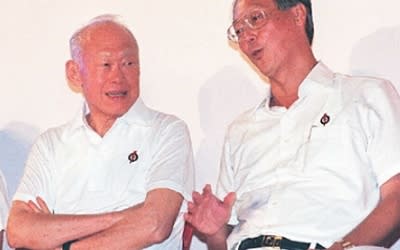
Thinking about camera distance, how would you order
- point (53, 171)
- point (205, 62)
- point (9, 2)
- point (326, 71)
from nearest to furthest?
point (326, 71)
point (53, 171)
point (205, 62)
point (9, 2)

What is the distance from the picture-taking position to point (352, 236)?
2.53m

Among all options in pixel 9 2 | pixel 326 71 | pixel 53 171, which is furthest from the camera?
pixel 9 2

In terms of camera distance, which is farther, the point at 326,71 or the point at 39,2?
the point at 39,2

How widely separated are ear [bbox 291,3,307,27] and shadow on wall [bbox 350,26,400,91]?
0.30 m

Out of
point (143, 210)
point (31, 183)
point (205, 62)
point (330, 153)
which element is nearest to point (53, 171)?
point (31, 183)

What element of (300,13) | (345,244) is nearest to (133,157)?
(300,13)

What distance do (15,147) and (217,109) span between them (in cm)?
86

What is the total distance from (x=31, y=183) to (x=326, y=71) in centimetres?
109

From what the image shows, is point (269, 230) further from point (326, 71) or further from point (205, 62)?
point (205, 62)

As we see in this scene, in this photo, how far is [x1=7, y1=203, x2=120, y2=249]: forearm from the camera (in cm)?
285

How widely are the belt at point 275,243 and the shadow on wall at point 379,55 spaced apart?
782mm

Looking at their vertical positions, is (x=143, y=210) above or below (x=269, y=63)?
below

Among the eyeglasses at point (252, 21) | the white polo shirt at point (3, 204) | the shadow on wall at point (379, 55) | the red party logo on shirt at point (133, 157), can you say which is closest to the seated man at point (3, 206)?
the white polo shirt at point (3, 204)

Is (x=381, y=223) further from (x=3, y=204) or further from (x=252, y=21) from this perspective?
A: (x=3, y=204)
